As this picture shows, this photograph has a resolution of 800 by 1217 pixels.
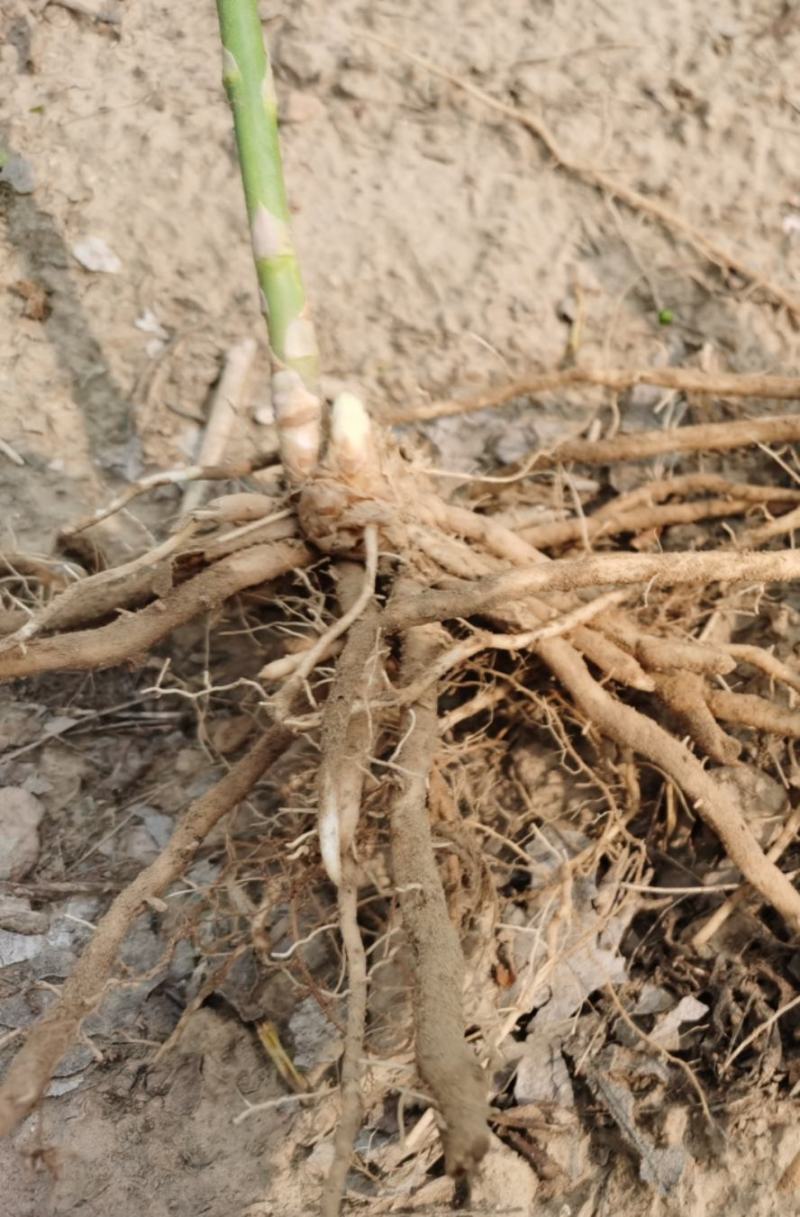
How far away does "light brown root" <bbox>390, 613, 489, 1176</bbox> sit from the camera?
818mm

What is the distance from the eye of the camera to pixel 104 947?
1.06 meters

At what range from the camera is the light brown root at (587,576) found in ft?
3.84

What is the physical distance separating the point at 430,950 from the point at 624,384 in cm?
88

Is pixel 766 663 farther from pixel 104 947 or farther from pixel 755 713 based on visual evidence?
pixel 104 947

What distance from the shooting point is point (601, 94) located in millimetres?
1581

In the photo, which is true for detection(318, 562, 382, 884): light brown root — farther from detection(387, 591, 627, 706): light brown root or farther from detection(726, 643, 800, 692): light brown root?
detection(726, 643, 800, 692): light brown root

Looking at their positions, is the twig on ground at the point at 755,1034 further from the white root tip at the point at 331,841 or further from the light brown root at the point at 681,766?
the white root tip at the point at 331,841

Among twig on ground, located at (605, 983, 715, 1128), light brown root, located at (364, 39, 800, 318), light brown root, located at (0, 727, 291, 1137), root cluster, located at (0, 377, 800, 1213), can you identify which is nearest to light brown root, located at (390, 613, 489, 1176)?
root cluster, located at (0, 377, 800, 1213)

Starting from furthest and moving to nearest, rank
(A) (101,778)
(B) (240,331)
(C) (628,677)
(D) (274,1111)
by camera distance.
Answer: (B) (240,331), (A) (101,778), (C) (628,677), (D) (274,1111)

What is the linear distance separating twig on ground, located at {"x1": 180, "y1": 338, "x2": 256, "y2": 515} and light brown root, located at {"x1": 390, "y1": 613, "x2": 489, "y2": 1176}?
0.47 m

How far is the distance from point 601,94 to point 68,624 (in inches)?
45.0

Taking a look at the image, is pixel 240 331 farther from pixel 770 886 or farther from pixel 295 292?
pixel 770 886

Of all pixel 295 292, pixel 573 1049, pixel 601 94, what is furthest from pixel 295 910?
pixel 601 94

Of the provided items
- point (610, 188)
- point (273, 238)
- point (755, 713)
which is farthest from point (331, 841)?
point (610, 188)
